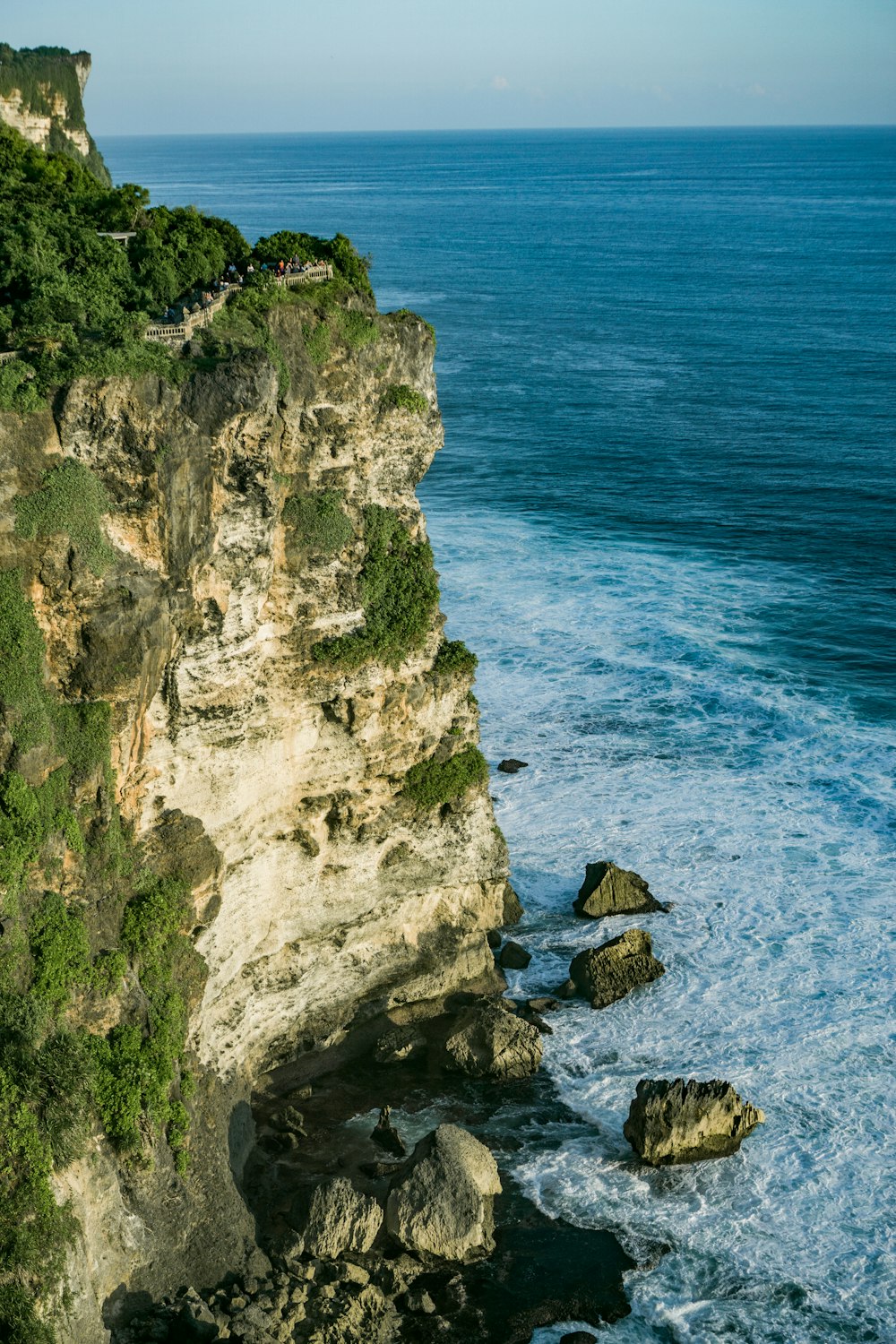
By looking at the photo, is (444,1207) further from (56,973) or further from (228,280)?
(228,280)

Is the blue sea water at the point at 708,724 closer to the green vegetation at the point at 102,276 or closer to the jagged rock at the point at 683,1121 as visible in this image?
the jagged rock at the point at 683,1121

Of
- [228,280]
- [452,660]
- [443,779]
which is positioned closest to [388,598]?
[452,660]

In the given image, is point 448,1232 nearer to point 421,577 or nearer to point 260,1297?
point 260,1297

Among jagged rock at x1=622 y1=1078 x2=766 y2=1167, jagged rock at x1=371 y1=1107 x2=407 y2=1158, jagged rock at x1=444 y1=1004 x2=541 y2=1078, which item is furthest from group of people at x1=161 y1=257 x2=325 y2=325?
jagged rock at x1=622 y1=1078 x2=766 y2=1167

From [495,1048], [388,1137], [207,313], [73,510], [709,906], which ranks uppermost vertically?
[207,313]

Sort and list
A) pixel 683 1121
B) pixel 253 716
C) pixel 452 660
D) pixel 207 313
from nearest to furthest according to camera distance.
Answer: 1. pixel 207 313
2. pixel 253 716
3. pixel 683 1121
4. pixel 452 660

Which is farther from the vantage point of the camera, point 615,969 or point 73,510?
point 615,969

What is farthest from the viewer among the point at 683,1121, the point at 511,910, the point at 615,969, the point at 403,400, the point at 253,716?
the point at 511,910
